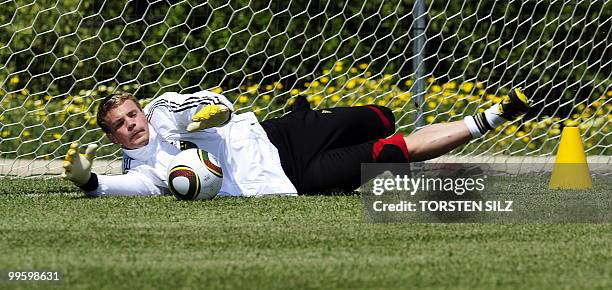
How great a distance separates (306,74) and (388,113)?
161 cm

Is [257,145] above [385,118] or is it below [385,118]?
below

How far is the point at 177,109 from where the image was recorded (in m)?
5.82

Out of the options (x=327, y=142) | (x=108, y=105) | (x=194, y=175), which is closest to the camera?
(x=194, y=175)

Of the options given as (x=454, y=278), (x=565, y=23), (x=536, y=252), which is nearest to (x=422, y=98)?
(x=565, y=23)

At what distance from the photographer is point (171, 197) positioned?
5758mm

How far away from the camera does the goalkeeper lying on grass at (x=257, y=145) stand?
581 centimetres

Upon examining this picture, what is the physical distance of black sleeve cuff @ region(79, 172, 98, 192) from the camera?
18.7 ft

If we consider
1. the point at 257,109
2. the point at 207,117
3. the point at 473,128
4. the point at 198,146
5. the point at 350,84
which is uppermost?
the point at 473,128

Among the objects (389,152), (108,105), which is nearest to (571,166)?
(389,152)

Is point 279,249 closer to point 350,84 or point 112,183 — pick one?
point 112,183

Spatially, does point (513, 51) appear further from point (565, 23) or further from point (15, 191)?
point (15, 191)

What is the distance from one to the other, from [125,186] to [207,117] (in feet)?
1.82

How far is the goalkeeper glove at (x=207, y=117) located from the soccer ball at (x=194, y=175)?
0.41 feet

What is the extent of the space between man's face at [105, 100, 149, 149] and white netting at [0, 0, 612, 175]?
1321mm
